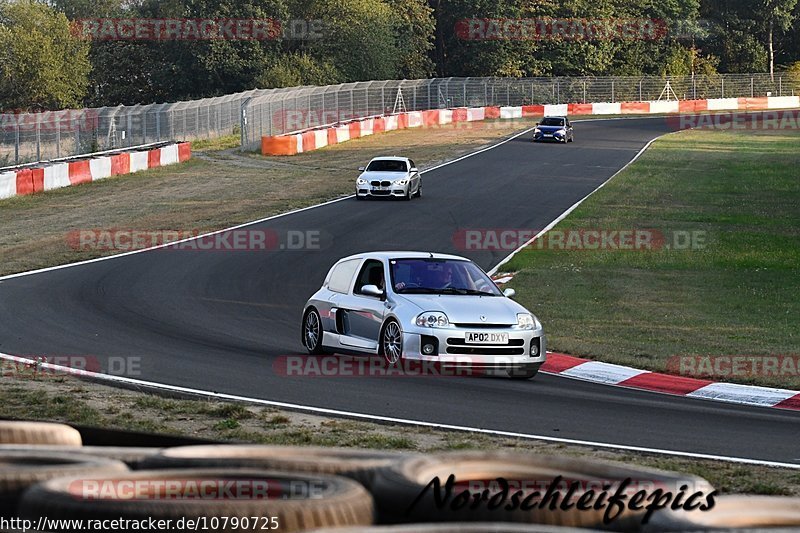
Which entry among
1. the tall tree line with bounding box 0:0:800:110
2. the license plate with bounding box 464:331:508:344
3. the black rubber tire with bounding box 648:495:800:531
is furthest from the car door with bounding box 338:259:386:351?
the tall tree line with bounding box 0:0:800:110

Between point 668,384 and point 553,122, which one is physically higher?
point 553,122

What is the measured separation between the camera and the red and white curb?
12.8 m

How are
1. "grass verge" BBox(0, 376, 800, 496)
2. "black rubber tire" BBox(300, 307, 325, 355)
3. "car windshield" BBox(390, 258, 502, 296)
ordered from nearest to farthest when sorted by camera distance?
"grass verge" BBox(0, 376, 800, 496)
"car windshield" BBox(390, 258, 502, 296)
"black rubber tire" BBox(300, 307, 325, 355)

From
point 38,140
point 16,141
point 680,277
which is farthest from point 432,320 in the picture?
point 38,140

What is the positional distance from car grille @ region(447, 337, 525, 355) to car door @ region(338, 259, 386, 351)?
1.01m

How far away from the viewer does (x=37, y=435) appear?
6234 mm

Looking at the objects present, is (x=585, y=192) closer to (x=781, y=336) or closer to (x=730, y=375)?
(x=781, y=336)

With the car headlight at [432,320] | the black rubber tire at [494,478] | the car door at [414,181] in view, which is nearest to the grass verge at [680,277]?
the car headlight at [432,320]

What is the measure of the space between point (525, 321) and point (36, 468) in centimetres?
913

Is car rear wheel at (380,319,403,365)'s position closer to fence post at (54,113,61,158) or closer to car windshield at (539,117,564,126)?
fence post at (54,113,61,158)

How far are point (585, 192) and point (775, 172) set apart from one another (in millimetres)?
9557

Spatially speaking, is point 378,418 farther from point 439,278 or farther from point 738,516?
point 738,516

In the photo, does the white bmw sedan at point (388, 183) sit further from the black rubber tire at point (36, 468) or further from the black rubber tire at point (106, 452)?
the black rubber tire at point (36, 468)

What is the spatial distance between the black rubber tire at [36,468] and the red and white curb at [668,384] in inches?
342
